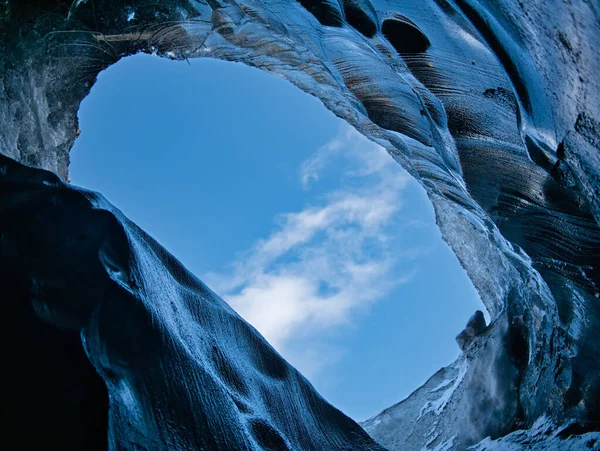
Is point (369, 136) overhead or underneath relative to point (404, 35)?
underneath

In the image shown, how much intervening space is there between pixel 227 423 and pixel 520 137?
226 cm

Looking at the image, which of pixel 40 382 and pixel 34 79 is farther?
pixel 34 79

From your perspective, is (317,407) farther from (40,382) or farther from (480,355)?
(40,382)

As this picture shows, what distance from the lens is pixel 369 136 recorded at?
4.49 m

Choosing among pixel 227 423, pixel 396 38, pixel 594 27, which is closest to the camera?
pixel 227 423

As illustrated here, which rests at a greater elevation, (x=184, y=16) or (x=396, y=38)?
(x=184, y=16)

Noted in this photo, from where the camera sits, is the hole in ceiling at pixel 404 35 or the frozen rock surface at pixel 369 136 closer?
the frozen rock surface at pixel 369 136

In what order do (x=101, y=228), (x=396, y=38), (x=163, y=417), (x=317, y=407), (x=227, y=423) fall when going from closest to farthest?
(x=163, y=417) < (x=227, y=423) < (x=101, y=228) < (x=317, y=407) < (x=396, y=38)

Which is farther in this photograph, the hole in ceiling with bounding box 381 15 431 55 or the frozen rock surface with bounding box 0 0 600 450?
the hole in ceiling with bounding box 381 15 431 55

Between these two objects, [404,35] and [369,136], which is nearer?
[404,35]

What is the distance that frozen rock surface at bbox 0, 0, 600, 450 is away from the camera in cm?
235

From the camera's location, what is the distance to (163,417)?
2.29 meters

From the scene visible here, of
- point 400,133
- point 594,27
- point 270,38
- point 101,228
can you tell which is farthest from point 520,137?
point 101,228

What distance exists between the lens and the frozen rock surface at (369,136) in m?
2.35
